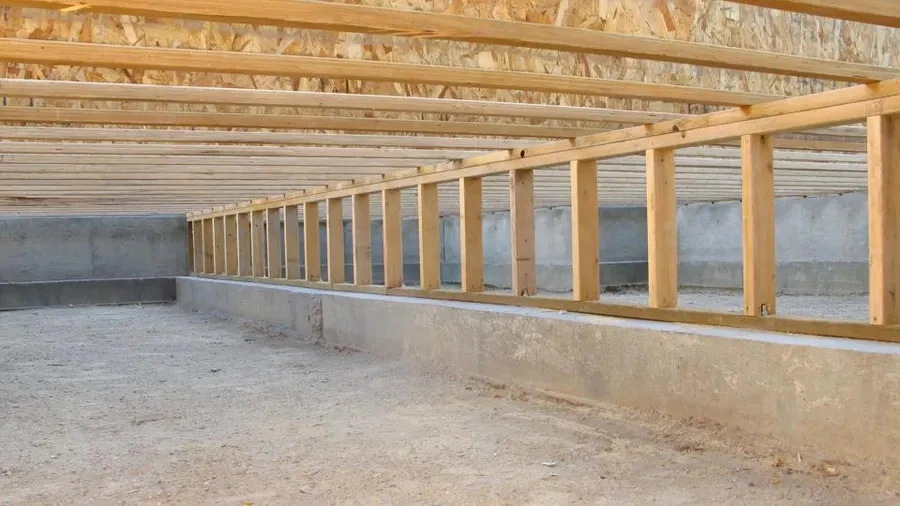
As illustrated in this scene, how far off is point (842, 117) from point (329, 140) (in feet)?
11.8

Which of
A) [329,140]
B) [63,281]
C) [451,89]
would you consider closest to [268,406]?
[329,140]

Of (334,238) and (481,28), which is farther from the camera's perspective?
(334,238)

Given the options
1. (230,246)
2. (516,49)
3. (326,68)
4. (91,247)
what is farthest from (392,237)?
(91,247)

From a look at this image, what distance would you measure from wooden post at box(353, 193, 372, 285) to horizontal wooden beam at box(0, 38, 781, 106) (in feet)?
17.4

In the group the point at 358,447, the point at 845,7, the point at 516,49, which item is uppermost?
the point at 516,49

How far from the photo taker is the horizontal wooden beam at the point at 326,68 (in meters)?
3.65

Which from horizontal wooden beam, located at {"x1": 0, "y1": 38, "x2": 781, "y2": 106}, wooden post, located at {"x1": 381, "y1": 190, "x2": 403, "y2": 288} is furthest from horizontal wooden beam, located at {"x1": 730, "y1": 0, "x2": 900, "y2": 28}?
wooden post, located at {"x1": 381, "y1": 190, "x2": 403, "y2": 288}

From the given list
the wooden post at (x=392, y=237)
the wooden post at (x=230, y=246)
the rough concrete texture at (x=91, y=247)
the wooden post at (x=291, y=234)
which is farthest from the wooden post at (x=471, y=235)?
the rough concrete texture at (x=91, y=247)

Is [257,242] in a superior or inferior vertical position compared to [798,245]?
superior

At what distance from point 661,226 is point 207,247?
11.8 meters

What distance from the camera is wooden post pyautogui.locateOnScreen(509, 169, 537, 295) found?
700 cm

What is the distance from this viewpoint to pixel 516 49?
4355 millimetres

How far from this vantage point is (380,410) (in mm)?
5777

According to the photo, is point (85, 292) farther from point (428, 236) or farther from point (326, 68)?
point (326, 68)
